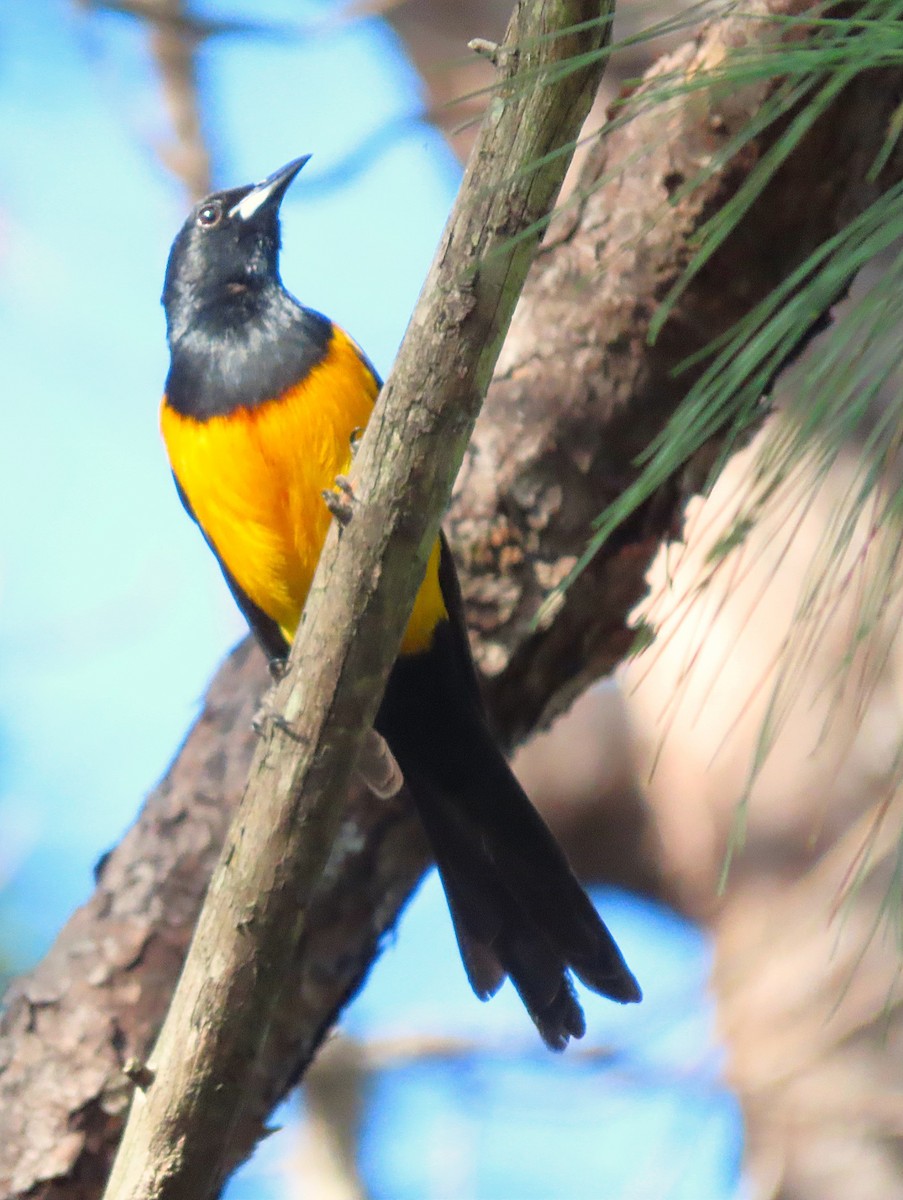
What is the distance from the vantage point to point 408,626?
9.34ft

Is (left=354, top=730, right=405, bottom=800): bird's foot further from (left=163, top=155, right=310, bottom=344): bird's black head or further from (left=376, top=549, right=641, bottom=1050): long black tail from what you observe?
(left=163, top=155, right=310, bottom=344): bird's black head

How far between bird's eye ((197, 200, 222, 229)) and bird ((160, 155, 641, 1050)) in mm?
619

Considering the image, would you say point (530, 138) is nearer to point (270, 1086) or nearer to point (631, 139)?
point (631, 139)

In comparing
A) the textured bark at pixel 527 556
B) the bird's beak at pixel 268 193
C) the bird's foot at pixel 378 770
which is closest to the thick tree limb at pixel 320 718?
the bird's foot at pixel 378 770

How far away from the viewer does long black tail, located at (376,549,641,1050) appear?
271cm

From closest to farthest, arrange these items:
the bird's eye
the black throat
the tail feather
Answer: the tail feather → the black throat → the bird's eye

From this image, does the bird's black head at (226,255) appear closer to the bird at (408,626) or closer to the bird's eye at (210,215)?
the bird's eye at (210,215)

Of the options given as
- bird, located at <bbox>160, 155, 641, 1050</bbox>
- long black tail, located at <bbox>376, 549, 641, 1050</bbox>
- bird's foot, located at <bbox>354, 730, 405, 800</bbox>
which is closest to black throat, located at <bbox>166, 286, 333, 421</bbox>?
bird, located at <bbox>160, 155, 641, 1050</bbox>

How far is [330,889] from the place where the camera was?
3182mm

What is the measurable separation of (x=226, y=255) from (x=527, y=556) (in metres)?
1.20

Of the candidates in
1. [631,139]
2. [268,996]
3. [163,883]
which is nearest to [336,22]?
[631,139]

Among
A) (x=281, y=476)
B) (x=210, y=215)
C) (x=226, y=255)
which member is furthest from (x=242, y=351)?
(x=210, y=215)

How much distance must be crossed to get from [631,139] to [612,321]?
1.42 feet

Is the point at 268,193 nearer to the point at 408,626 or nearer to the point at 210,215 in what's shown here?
the point at 210,215
